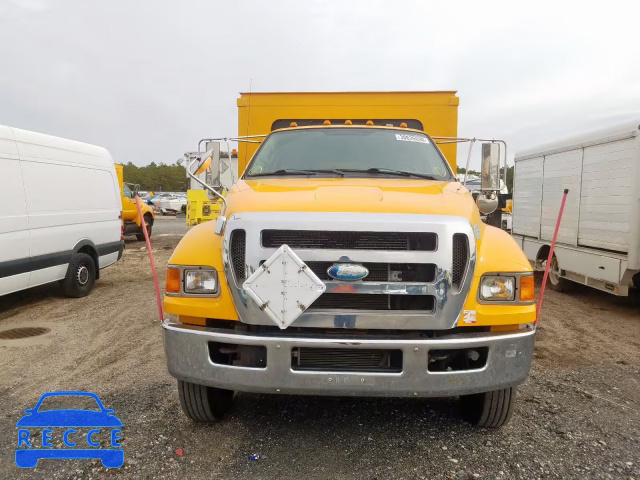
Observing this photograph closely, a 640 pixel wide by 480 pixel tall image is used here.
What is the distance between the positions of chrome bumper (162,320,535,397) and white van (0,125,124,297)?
4.78 meters

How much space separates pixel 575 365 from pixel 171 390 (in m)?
3.72

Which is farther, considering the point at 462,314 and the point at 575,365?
the point at 575,365

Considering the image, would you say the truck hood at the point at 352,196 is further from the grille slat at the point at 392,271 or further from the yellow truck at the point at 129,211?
the yellow truck at the point at 129,211

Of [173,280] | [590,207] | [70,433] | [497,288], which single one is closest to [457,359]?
[497,288]

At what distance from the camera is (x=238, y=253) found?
287cm

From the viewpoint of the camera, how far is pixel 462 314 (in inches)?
109

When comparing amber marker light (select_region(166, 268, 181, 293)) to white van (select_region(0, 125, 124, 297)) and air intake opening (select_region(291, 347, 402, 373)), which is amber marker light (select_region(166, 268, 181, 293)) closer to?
air intake opening (select_region(291, 347, 402, 373))

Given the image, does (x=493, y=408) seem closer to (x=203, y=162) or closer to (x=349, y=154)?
(x=349, y=154)

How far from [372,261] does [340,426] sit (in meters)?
1.34

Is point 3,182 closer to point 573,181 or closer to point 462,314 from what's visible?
point 462,314

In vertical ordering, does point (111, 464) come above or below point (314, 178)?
below

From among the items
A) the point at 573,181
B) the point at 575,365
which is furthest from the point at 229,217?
the point at 573,181

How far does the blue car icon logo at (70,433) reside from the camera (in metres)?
2.97

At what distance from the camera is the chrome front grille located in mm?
2750
